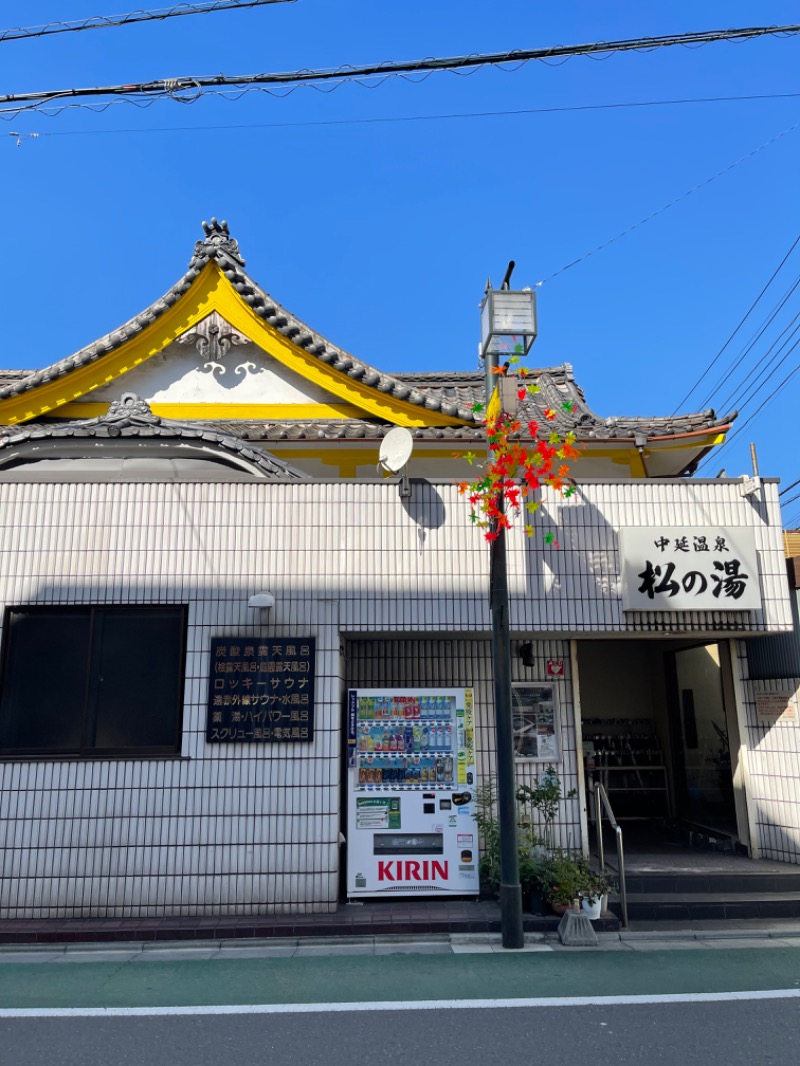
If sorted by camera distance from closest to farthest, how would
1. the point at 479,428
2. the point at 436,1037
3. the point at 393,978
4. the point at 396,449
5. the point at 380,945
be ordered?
the point at 436,1037
the point at 393,978
the point at 380,945
the point at 396,449
the point at 479,428

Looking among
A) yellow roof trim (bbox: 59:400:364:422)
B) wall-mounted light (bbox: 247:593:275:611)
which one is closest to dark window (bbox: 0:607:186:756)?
wall-mounted light (bbox: 247:593:275:611)

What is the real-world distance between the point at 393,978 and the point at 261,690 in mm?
2941

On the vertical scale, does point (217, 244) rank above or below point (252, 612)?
above

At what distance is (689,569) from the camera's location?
805 cm

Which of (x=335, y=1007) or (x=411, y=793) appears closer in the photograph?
(x=335, y=1007)

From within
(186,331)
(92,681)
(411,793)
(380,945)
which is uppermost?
(186,331)

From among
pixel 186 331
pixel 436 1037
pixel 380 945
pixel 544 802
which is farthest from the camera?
pixel 186 331

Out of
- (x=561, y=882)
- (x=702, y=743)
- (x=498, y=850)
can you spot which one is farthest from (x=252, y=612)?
(x=702, y=743)

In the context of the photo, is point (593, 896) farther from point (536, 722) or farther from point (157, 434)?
point (157, 434)

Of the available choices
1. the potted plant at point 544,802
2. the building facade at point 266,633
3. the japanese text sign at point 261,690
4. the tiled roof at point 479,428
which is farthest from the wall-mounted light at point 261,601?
the tiled roof at point 479,428

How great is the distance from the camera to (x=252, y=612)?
7938 millimetres

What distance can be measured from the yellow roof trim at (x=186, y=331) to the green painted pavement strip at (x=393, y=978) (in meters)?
8.00

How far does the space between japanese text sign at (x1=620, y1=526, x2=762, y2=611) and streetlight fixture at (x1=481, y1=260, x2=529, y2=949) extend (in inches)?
67.0

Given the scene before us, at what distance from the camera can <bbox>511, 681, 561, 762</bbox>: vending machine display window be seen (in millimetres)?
8469
